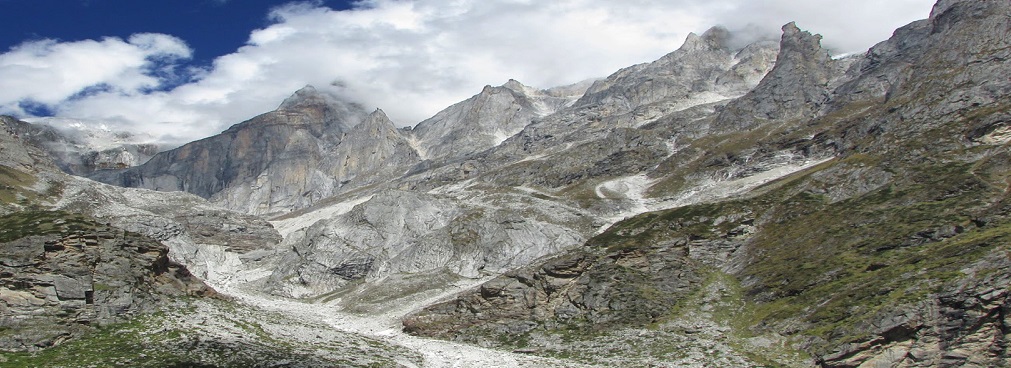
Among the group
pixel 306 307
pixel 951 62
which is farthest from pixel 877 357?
pixel 951 62

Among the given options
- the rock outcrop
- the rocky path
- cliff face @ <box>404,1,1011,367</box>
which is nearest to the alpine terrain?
the rock outcrop

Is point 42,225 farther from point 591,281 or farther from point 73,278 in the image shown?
point 591,281

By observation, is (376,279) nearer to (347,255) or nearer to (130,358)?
(347,255)

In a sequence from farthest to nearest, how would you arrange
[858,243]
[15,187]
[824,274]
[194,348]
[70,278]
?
[15,187] < [858,243] < [824,274] < [70,278] < [194,348]

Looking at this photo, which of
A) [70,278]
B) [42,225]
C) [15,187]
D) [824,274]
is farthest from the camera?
[15,187]

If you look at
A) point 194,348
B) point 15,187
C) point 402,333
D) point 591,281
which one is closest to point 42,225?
point 194,348

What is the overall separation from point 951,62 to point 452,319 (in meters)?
185

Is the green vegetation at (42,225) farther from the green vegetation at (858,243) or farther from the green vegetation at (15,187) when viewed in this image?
the green vegetation at (15,187)

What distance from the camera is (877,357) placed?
4478cm

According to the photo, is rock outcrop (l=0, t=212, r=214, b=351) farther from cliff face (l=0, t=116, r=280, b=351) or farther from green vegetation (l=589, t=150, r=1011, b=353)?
green vegetation (l=589, t=150, r=1011, b=353)

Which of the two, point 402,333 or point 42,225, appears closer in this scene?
point 42,225

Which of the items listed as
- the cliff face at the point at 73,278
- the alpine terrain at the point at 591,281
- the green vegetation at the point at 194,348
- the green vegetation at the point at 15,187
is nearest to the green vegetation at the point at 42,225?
the cliff face at the point at 73,278

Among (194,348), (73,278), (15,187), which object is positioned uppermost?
(15,187)

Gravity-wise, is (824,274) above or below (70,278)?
below
